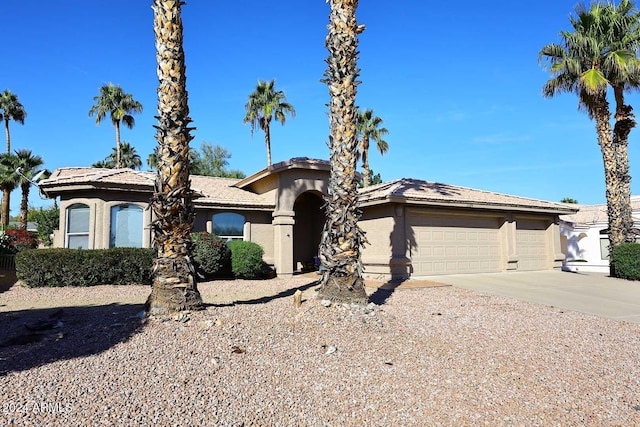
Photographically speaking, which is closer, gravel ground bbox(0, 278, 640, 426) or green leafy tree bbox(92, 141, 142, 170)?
gravel ground bbox(0, 278, 640, 426)

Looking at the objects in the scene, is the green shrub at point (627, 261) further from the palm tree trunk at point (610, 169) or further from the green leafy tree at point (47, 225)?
the green leafy tree at point (47, 225)

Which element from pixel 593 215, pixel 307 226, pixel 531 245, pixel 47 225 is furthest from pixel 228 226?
pixel 593 215

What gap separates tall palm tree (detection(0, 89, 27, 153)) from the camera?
38781 millimetres

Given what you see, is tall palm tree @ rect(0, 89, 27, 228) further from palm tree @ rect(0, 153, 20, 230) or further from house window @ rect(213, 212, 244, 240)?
house window @ rect(213, 212, 244, 240)

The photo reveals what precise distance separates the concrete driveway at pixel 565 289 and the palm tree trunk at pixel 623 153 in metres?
2.95

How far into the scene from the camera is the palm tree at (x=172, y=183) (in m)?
7.11

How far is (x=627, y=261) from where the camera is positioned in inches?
679

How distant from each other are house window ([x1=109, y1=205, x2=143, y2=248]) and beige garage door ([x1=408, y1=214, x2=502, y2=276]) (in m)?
10.1

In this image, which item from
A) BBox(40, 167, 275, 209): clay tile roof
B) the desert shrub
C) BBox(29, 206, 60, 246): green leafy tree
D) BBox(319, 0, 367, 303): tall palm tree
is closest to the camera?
BBox(319, 0, 367, 303): tall palm tree

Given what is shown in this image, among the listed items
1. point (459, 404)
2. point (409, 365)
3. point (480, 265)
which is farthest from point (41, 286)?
point (480, 265)

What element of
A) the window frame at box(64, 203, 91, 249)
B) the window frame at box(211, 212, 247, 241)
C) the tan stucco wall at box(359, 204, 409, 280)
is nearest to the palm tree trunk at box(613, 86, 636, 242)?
the tan stucco wall at box(359, 204, 409, 280)

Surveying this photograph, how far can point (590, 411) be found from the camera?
4.39m

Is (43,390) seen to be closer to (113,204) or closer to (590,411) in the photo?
(590,411)

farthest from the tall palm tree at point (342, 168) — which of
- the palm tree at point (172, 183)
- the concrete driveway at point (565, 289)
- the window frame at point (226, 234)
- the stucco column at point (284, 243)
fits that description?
the window frame at point (226, 234)
